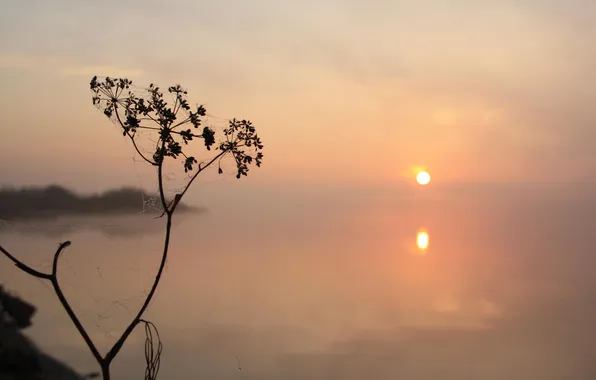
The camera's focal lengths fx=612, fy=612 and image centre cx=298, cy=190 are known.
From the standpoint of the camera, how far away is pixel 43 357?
19.9 metres

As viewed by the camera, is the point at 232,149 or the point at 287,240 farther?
the point at 287,240

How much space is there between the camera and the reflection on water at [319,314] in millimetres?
28094

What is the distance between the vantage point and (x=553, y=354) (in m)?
40.5

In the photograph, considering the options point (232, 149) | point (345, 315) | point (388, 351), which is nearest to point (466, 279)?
point (345, 315)

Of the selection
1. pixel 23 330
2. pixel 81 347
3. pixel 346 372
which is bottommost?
pixel 346 372

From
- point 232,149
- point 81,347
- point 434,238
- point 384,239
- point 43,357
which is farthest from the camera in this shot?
point 434,238

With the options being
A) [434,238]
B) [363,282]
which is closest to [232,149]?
[363,282]

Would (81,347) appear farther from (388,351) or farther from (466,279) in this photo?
(466,279)

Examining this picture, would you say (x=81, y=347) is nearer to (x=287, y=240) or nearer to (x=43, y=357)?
(x=43, y=357)

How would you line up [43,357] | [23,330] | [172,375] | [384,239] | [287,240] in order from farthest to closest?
[384,239]
[287,240]
[172,375]
[43,357]
[23,330]

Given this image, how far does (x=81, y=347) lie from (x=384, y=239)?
365 ft

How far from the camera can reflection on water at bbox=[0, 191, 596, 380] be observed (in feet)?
92.2

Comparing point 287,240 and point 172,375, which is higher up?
point 287,240

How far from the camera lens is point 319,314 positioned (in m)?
46.8
